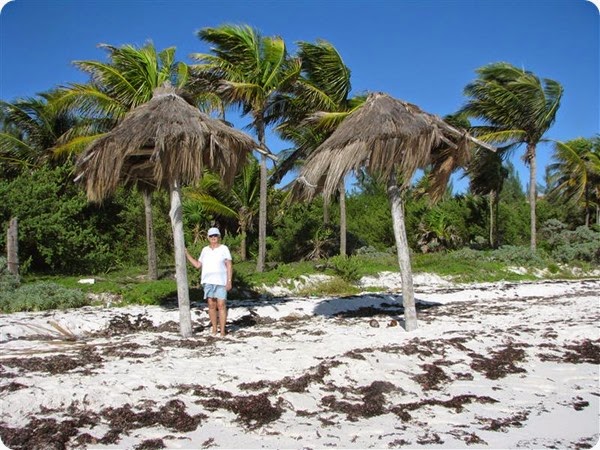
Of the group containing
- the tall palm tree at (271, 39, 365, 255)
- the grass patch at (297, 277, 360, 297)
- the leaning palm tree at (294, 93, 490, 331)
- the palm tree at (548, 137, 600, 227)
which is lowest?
the grass patch at (297, 277, 360, 297)

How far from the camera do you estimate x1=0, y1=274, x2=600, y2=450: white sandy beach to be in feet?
13.2

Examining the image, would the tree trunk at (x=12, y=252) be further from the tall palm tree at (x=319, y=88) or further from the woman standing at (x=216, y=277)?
the tall palm tree at (x=319, y=88)

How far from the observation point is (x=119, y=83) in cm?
1402

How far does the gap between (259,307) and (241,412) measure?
5895mm

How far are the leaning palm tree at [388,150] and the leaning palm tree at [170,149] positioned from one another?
152 centimetres

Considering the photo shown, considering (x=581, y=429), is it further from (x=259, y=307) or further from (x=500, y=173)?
(x=500, y=173)

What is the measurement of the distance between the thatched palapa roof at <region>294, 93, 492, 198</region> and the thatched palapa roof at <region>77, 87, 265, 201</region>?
1420mm

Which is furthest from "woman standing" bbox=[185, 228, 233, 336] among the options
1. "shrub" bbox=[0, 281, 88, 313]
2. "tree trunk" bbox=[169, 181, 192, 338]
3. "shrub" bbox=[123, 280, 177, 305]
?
"shrub" bbox=[0, 281, 88, 313]

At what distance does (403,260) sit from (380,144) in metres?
1.88

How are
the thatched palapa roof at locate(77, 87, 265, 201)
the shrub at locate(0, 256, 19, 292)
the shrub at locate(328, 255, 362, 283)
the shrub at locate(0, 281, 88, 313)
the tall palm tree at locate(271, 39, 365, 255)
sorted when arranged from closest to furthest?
the thatched palapa roof at locate(77, 87, 265, 201)
the shrub at locate(0, 281, 88, 313)
the shrub at locate(0, 256, 19, 292)
the shrub at locate(328, 255, 362, 283)
the tall palm tree at locate(271, 39, 365, 255)

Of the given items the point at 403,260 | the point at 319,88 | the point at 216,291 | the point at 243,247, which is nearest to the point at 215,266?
the point at 216,291

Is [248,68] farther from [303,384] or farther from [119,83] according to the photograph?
[303,384]

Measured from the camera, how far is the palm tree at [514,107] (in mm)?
20562

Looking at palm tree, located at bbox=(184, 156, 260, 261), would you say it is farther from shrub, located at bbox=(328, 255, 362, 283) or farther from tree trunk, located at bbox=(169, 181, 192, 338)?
tree trunk, located at bbox=(169, 181, 192, 338)
